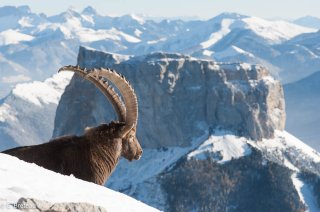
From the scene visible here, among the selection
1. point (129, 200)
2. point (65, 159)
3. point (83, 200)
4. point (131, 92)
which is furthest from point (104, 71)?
point (83, 200)

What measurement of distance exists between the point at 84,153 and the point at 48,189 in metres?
7.51

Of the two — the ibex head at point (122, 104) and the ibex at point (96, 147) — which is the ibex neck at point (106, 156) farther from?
the ibex head at point (122, 104)

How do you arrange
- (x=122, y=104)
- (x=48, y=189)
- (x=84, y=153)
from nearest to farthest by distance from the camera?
(x=48, y=189) < (x=84, y=153) < (x=122, y=104)

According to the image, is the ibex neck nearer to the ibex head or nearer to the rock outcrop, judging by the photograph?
the ibex head

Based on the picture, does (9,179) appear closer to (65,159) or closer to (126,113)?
(65,159)

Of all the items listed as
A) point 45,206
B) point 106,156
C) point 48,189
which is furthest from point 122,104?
point 45,206

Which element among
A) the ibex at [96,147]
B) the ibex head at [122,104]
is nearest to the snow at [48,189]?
the ibex at [96,147]

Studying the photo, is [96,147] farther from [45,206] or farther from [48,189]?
[45,206]

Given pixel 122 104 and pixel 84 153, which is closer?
pixel 84 153

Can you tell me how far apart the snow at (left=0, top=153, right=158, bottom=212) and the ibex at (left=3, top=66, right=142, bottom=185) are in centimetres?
325

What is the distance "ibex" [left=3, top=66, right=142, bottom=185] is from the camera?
26109 millimetres

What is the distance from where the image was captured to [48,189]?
19.8 metres

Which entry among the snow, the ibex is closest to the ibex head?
the ibex

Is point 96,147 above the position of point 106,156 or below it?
above
